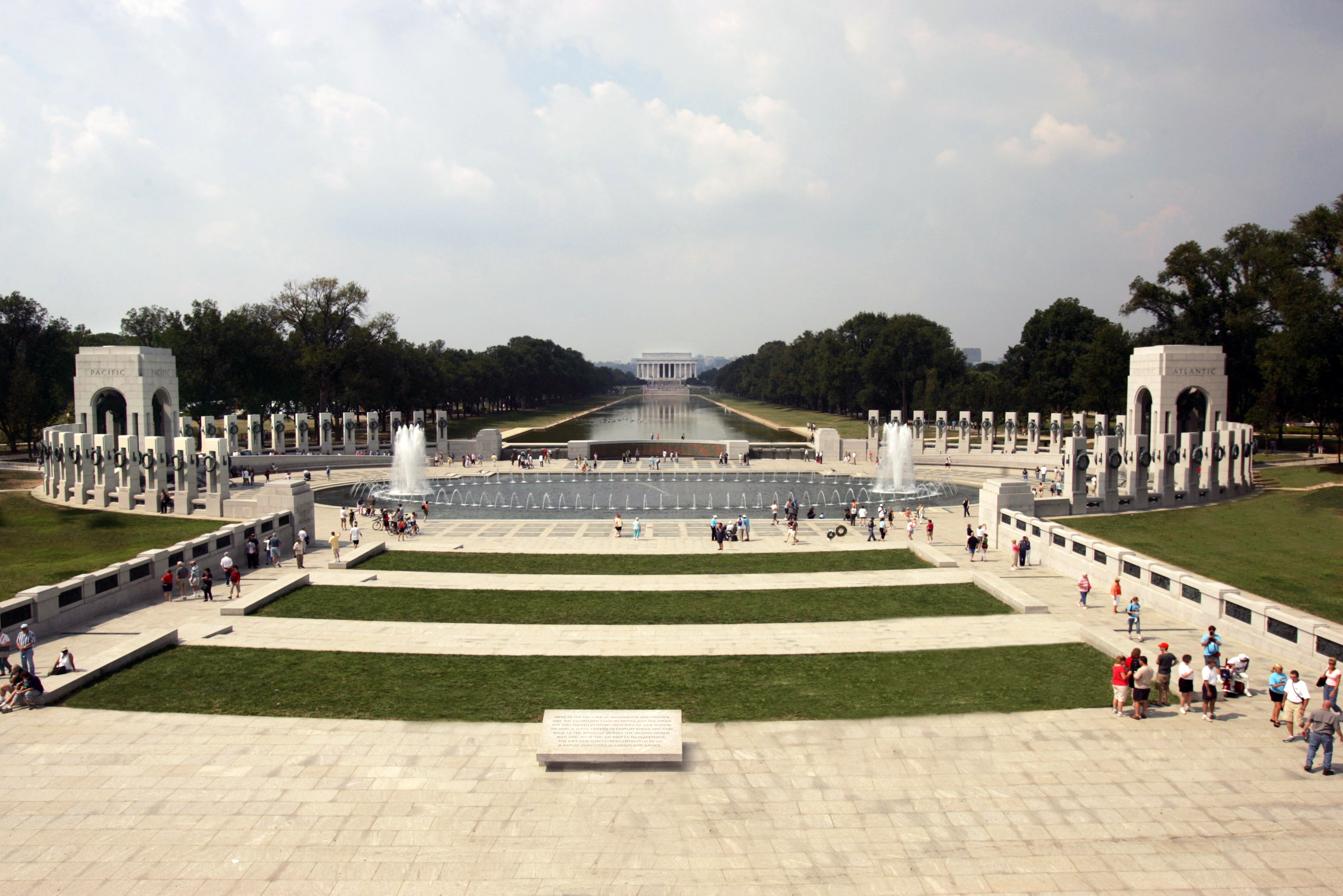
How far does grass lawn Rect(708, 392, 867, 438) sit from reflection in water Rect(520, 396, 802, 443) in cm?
457

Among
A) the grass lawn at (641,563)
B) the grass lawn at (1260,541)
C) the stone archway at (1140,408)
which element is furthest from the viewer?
the stone archway at (1140,408)

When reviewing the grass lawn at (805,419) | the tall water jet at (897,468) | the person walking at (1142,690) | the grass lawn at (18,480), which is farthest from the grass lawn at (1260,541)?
the grass lawn at (18,480)

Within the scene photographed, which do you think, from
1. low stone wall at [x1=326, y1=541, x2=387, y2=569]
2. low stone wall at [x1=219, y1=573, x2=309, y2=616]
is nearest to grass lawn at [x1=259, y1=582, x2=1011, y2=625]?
low stone wall at [x1=219, y1=573, x2=309, y2=616]

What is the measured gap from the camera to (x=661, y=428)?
108m

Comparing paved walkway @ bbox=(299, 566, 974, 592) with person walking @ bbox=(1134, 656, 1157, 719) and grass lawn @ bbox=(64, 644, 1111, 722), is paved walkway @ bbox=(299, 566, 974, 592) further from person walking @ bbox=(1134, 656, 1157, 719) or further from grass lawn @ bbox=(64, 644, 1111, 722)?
person walking @ bbox=(1134, 656, 1157, 719)

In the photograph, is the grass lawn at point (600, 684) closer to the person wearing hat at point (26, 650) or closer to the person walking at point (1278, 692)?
the person wearing hat at point (26, 650)

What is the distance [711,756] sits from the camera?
13.5 metres

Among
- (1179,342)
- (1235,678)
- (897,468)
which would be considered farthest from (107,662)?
(1179,342)

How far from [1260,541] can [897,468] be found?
80.5 ft

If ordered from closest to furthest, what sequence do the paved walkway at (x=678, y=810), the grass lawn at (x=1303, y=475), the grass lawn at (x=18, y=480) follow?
1. the paved walkway at (x=678, y=810)
2. the grass lawn at (x=1303, y=475)
3. the grass lawn at (x=18, y=480)

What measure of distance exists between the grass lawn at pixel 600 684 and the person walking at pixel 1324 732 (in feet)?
10.8

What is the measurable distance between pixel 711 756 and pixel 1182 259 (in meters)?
71.1

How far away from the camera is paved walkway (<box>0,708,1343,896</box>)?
34.1ft

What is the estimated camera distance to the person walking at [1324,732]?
1288 cm
